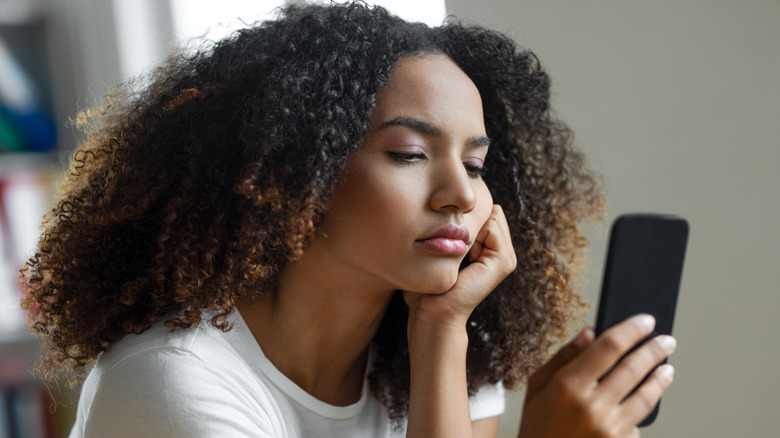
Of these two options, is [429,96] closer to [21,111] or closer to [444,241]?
[444,241]

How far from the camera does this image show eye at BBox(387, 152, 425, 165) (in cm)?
100

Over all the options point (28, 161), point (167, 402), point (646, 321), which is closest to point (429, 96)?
point (646, 321)

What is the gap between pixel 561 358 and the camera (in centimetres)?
87

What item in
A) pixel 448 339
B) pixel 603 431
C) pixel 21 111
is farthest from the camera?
pixel 21 111

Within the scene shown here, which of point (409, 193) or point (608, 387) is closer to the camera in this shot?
point (608, 387)

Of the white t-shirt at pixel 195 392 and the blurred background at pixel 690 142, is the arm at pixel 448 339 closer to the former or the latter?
the white t-shirt at pixel 195 392

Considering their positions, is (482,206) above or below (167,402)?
above

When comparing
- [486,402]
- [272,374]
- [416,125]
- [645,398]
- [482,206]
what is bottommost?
[486,402]

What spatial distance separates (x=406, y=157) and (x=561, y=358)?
0.32 m

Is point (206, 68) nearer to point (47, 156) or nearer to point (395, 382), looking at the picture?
point (395, 382)

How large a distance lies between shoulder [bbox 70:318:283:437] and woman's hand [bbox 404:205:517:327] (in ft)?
0.87

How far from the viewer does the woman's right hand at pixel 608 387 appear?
0.80 meters

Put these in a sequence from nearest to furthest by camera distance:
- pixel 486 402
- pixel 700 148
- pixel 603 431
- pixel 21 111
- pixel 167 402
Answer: pixel 603 431 < pixel 167 402 < pixel 486 402 < pixel 700 148 < pixel 21 111

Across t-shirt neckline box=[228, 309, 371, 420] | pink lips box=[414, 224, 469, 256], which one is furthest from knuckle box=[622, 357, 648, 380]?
t-shirt neckline box=[228, 309, 371, 420]
